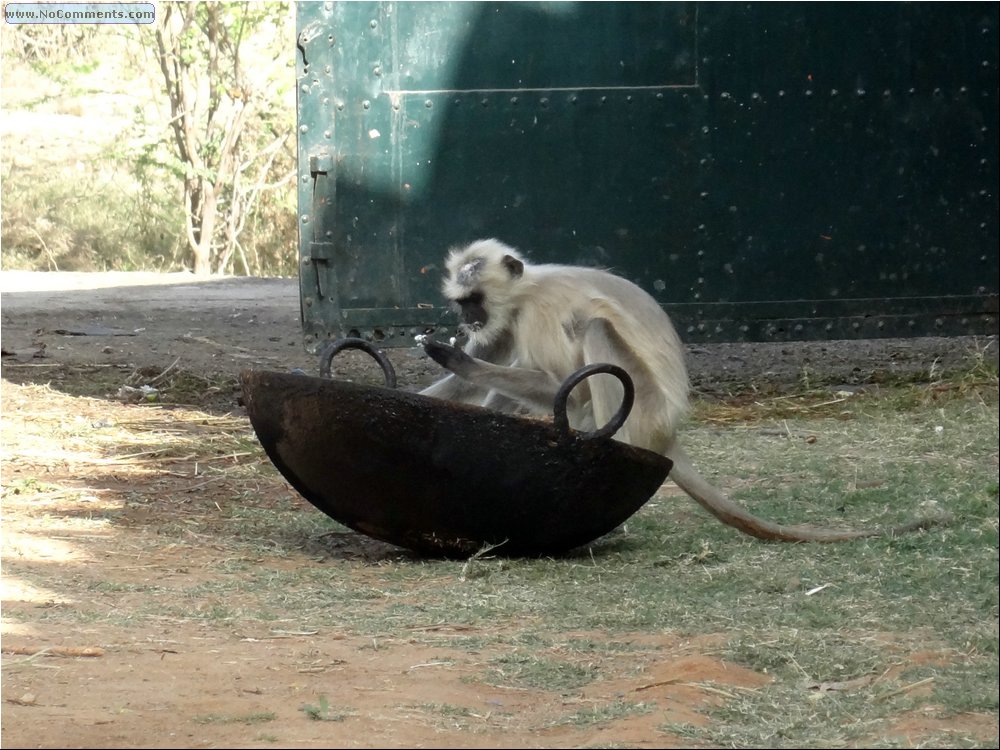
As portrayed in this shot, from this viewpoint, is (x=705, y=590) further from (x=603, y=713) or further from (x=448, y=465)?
(x=603, y=713)

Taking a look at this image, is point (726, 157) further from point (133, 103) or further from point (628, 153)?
point (133, 103)

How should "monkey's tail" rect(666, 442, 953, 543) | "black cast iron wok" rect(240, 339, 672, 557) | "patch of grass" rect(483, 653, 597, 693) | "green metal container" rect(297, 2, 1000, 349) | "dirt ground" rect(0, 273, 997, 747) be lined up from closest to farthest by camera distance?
1. "dirt ground" rect(0, 273, 997, 747)
2. "patch of grass" rect(483, 653, 597, 693)
3. "black cast iron wok" rect(240, 339, 672, 557)
4. "monkey's tail" rect(666, 442, 953, 543)
5. "green metal container" rect(297, 2, 1000, 349)

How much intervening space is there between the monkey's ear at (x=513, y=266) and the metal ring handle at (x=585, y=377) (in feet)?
3.57

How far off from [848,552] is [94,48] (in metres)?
16.7

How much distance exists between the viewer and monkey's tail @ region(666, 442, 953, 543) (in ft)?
17.6

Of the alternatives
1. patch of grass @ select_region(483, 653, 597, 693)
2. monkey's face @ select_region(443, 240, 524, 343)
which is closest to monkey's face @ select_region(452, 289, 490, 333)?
monkey's face @ select_region(443, 240, 524, 343)

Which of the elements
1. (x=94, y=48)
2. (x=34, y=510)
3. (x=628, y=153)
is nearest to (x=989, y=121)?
(x=628, y=153)

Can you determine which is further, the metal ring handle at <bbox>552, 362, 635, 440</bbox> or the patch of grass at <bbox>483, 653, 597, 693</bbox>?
the metal ring handle at <bbox>552, 362, 635, 440</bbox>

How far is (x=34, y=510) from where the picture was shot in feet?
20.1

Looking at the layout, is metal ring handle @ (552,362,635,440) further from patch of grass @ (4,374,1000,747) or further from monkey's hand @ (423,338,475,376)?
monkey's hand @ (423,338,475,376)

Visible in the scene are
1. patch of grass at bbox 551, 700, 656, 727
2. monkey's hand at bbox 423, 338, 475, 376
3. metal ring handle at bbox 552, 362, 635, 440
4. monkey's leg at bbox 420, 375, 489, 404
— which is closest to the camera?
patch of grass at bbox 551, 700, 656, 727

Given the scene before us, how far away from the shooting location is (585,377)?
4.89 metres

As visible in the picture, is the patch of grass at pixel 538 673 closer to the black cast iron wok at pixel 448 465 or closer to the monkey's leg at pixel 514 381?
the black cast iron wok at pixel 448 465

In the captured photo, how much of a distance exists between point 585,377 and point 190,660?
1718 mm
